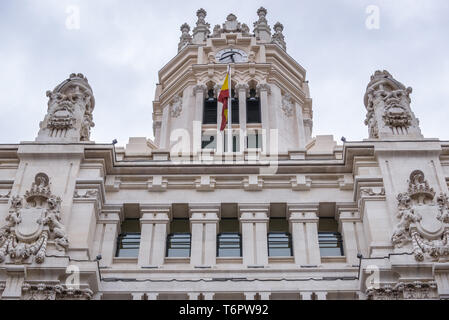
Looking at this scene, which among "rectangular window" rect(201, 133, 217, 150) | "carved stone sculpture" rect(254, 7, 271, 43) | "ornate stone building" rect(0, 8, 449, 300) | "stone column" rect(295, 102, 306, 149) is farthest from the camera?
"carved stone sculpture" rect(254, 7, 271, 43)

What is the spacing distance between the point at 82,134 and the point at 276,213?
31.9 feet

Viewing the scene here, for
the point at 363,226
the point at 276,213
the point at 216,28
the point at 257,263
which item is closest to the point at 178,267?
the point at 257,263

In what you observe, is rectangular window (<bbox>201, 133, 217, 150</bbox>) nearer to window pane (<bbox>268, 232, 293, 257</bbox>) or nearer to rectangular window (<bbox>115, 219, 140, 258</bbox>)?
rectangular window (<bbox>115, 219, 140, 258</bbox>)

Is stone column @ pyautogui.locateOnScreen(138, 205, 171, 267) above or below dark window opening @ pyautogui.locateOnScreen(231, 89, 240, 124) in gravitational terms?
below

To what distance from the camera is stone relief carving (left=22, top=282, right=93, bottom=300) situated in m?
27.7

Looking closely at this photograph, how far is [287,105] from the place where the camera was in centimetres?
5516

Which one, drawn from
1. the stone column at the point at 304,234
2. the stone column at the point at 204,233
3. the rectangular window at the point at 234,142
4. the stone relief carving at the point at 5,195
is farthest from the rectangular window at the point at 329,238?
the rectangular window at the point at 234,142

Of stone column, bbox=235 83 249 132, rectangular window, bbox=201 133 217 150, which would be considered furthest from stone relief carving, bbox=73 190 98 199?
stone column, bbox=235 83 249 132

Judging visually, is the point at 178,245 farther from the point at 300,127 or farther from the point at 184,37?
the point at 184,37

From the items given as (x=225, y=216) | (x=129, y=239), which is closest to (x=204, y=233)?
(x=225, y=216)

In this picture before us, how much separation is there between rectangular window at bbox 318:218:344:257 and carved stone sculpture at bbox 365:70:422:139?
473 centimetres

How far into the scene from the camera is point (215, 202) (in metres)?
33.4

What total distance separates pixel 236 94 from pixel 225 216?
72.3 ft

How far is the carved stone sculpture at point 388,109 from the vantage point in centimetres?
3550
